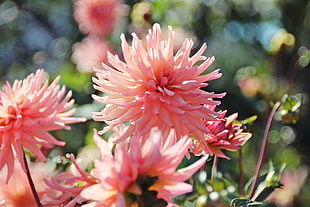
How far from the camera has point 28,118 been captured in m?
0.64

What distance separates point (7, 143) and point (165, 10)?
1.13 metres

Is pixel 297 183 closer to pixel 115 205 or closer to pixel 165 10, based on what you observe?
pixel 165 10

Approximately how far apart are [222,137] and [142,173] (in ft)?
0.69

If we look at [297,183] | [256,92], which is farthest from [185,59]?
[297,183]

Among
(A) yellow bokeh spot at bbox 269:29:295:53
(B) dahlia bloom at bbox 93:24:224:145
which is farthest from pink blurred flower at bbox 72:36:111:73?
(B) dahlia bloom at bbox 93:24:224:145

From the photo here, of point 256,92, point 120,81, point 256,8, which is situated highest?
point 120,81

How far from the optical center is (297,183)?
57.4 inches

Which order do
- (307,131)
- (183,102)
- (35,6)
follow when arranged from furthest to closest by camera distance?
(35,6) < (307,131) < (183,102)

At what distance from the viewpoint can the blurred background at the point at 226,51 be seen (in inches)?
51.1

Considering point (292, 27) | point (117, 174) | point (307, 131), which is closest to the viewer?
point (117, 174)

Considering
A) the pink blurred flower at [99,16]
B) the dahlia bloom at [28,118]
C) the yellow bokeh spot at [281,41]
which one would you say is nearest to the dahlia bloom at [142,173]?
the dahlia bloom at [28,118]

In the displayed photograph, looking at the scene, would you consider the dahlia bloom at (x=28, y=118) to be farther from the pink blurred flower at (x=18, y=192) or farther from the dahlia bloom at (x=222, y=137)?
the dahlia bloom at (x=222, y=137)

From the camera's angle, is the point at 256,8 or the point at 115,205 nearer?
the point at 115,205

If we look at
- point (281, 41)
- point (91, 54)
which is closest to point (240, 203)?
point (281, 41)
